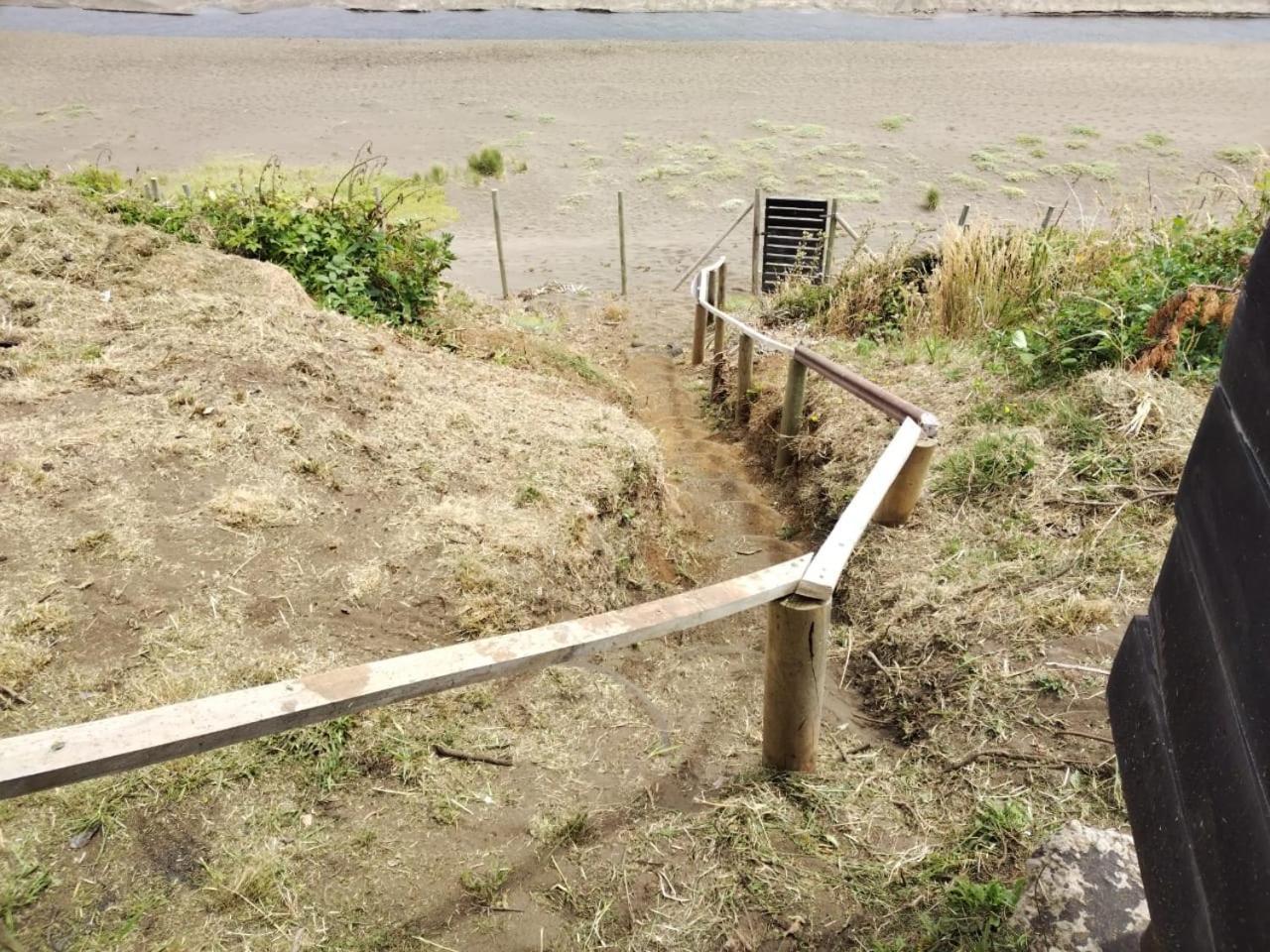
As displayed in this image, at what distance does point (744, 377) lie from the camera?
7.28 m

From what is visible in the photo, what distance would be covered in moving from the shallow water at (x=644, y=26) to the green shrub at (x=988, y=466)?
29318mm

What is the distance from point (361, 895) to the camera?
2256 millimetres

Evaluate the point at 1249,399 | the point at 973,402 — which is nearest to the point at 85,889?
the point at 1249,399

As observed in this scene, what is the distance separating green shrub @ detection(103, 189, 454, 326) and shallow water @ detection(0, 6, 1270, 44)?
84.0 ft

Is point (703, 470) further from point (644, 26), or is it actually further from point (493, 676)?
point (644, 26)

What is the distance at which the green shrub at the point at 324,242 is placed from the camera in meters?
7.11

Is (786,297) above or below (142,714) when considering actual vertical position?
below

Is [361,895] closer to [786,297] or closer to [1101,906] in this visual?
[1101,906]

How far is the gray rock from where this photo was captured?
201cm

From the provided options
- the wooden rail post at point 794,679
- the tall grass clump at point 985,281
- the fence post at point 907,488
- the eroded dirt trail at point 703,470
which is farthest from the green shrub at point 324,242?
the wooden rail post at point 794,679

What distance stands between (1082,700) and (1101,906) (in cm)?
99

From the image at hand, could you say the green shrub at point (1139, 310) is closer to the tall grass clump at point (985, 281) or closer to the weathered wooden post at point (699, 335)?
the tall grass clump at point (985, 281)

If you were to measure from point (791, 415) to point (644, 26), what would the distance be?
30.6 metres

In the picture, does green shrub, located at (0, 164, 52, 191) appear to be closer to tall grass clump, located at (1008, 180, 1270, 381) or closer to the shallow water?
tall grass clump, located at (1008, 180, 1270, 381)
